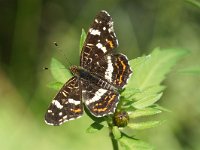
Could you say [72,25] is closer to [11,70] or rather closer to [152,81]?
[11,70]

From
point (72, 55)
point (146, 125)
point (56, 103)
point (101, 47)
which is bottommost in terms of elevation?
point (72, 55)

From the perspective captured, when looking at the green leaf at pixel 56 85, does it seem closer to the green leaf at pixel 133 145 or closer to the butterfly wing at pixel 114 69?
the butterfly wing at pixel 114 69

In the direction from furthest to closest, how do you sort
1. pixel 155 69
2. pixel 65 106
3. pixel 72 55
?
pixel 72 55
pixel 155 69
pixel 65 106

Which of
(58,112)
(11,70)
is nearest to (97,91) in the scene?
(58,112)

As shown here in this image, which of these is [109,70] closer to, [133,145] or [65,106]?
[65,106]

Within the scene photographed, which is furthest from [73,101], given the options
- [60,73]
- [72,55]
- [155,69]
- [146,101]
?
[72,55]

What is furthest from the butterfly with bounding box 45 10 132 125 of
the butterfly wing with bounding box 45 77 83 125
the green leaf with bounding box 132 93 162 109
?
the green leaf with bounding box 132 93 162 109
